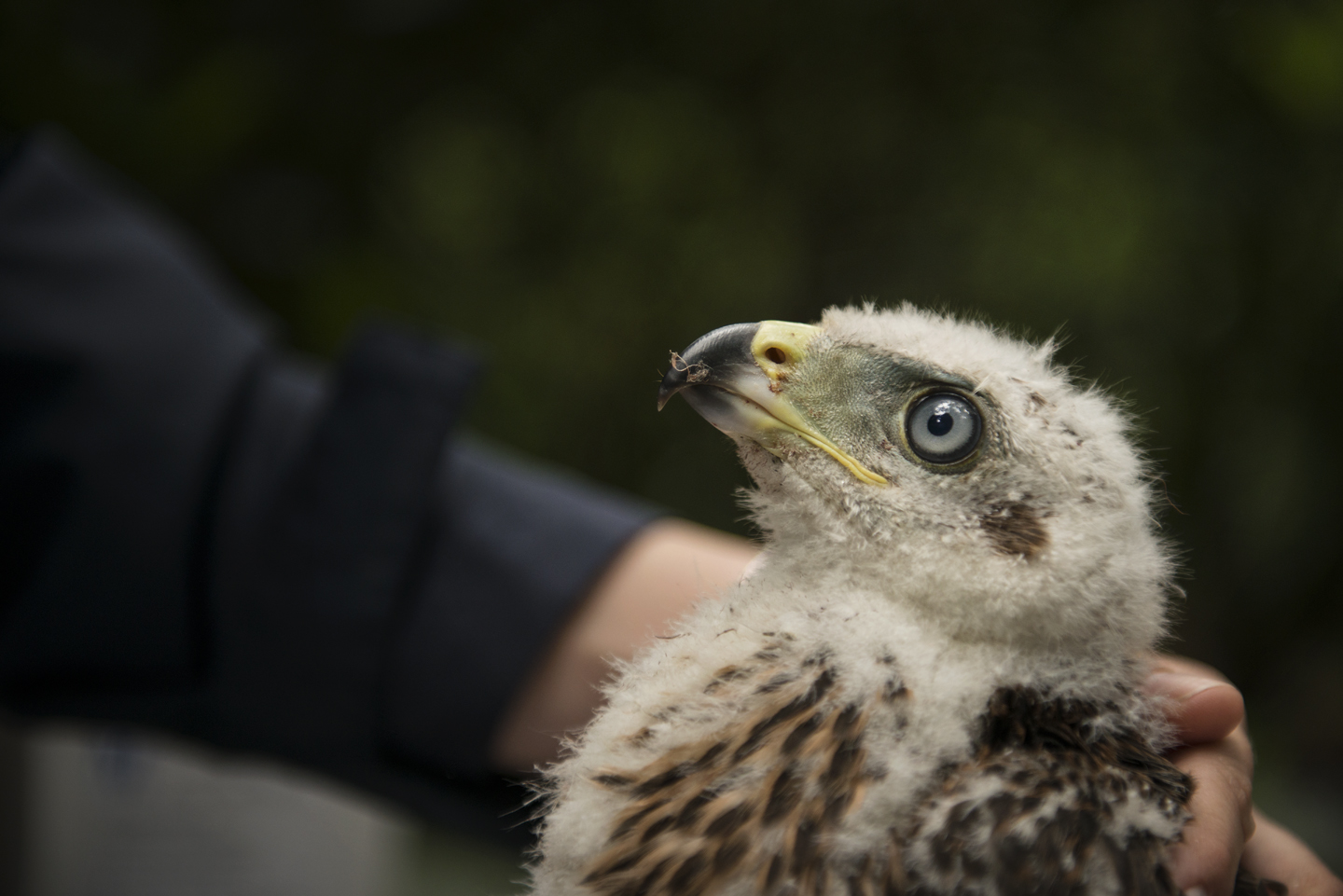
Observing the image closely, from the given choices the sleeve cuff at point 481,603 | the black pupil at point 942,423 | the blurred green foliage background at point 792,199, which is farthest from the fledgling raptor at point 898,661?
the blurred green foliage background at point 792,199

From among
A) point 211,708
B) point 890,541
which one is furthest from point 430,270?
point 890,541

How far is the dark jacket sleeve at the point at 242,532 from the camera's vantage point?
191 cm

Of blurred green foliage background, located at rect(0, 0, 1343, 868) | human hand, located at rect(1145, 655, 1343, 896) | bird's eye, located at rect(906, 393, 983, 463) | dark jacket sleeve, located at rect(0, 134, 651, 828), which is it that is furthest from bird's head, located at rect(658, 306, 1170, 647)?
A: blurred green foliage background, located at rect(0, 0, 1343, 868)

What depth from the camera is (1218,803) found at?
1.16 m

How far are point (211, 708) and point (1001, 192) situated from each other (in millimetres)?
3816

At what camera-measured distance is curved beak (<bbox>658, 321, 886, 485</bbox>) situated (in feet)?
4.09

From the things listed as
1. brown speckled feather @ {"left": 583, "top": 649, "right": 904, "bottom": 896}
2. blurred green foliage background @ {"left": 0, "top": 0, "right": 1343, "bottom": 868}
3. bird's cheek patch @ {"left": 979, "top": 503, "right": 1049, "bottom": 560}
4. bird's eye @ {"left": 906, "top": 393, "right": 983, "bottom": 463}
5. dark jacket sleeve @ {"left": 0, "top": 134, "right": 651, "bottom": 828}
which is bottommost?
dark jacket sleeve @ {"left": 0, "top": 134, "right": 651, "bottom": 828}

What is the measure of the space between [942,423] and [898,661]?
0.99 ft

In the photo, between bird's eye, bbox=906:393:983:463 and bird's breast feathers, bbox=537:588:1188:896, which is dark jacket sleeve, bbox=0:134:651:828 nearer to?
bird's breast feathers, bbox=537:588:1188:896

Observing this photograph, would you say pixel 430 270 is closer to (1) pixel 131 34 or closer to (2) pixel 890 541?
(1) pixel 131 34

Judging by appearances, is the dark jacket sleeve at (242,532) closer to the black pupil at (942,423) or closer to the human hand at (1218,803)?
the black pupil at (942,423)

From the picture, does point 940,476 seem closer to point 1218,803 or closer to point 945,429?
point 945,429

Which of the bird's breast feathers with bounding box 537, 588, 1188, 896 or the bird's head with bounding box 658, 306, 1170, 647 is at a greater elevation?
the bird's head with bounding box 658, 306, 1170, 647

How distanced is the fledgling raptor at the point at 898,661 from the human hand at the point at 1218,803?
41 mm
